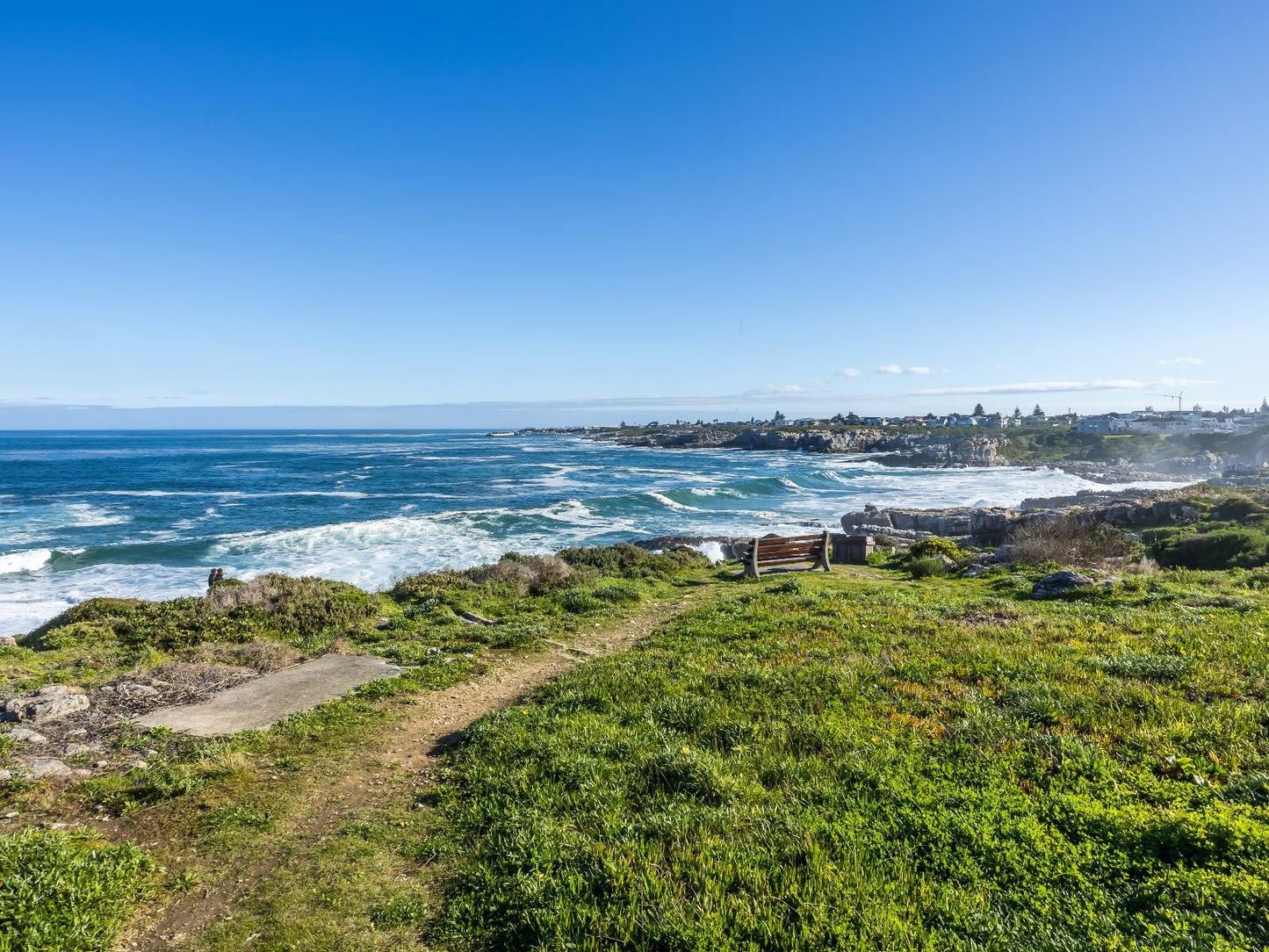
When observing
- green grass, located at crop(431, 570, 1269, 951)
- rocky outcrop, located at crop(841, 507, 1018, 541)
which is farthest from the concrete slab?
rocky outcrop, located at crop(841, 507, 1018, 541)

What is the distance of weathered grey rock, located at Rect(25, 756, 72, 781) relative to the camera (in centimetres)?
591

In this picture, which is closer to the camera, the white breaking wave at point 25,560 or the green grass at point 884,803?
the green grass at point 884,803

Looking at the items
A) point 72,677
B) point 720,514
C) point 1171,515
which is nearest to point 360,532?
point 720,514

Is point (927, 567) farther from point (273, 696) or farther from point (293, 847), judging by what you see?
point (293, 847)

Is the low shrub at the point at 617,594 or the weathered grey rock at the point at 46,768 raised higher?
the weathered grey rock at the point at 46,768

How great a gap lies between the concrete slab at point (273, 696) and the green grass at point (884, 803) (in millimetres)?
3068

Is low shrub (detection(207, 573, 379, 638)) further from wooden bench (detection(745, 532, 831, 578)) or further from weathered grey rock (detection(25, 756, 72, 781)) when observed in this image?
wooden bench (detection(745, 532, 831, 578))

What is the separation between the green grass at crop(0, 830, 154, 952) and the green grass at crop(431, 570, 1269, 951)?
2.15 metres

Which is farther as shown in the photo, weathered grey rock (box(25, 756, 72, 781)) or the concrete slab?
the concrete slab

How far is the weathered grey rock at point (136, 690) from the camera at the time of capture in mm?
8305

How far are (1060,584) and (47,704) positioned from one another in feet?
59.5

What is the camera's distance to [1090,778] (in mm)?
4895

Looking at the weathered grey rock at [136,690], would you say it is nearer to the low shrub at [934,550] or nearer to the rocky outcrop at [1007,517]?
the low shrub at [934,550]

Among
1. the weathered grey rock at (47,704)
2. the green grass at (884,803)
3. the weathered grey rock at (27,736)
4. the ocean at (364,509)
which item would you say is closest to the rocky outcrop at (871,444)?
the ocean at (364,509)
